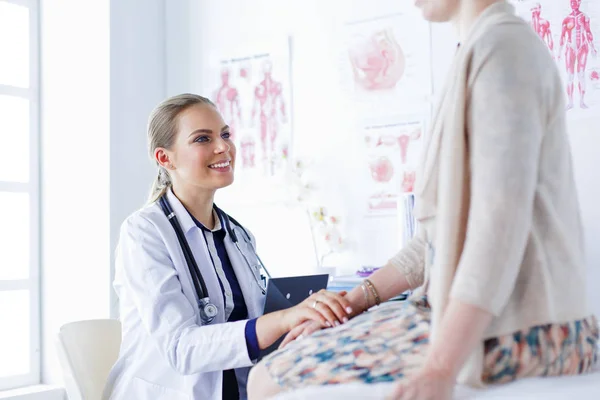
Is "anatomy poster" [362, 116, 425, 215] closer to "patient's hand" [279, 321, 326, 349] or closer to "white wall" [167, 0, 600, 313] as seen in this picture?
"white wall" [167, 0, 600, 313]

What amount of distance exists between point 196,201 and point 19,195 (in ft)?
5.47

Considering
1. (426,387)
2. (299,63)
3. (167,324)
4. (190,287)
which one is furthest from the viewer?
(299,63)

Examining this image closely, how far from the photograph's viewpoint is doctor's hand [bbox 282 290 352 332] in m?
1.40

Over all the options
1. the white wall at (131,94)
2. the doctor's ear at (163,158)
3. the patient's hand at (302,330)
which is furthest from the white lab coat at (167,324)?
the white wall at (131,94)

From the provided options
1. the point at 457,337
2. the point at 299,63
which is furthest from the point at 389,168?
the point at 457,337

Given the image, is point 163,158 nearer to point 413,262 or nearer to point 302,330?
point 302,330

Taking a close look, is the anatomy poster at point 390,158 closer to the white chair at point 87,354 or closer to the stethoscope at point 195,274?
the stethoscope at point 195,274

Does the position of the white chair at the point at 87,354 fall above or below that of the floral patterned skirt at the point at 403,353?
below

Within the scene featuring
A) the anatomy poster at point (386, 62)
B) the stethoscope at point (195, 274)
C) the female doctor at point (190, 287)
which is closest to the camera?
the female doctor at point (190, 287)

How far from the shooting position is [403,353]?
1.03 m

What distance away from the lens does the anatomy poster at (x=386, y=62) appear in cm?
289

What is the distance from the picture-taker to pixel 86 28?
333cm

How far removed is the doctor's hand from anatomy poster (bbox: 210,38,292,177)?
Result: 1739 mm

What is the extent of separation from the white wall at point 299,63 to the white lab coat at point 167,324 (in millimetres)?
1135
